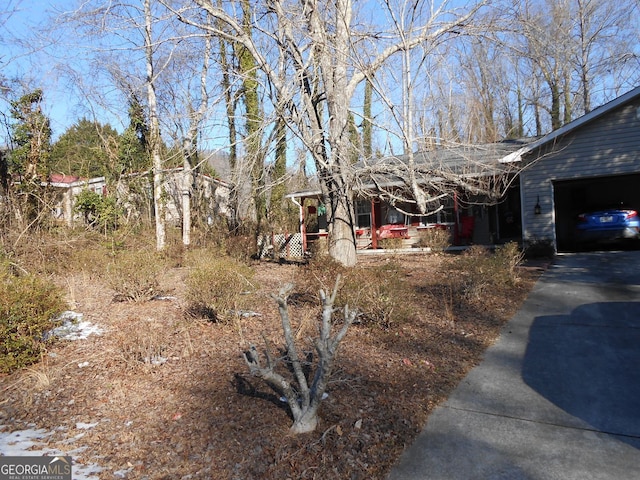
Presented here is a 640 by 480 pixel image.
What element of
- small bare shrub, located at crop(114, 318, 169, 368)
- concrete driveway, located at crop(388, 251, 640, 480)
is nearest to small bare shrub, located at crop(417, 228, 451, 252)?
concrete driveway, located at crop(388, 251, 640, 480)

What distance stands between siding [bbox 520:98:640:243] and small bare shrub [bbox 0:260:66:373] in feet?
37.0

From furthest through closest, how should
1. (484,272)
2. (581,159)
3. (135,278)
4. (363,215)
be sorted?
(363,215)
(581,159)
(484,272)
(135,278)

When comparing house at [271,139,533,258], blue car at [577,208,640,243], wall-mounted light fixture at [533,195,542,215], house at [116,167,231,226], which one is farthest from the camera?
house at [116,167,231,226]

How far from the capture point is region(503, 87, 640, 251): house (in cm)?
1207

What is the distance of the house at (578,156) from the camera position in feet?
39.6

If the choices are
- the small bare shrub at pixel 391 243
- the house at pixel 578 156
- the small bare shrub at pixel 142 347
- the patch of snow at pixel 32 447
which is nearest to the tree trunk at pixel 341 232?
the house at pixel 578 156

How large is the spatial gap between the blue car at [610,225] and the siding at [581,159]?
49.1 inches

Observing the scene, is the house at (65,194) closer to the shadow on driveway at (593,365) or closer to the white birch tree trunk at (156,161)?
the white birch tree trunk at (156,161)

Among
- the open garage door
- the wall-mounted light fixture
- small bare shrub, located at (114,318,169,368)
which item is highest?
the open garage door

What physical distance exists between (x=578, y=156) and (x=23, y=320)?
1353 cm

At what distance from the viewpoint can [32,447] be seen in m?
3.43

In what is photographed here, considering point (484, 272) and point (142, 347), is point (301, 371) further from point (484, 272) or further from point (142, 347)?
point (484, 272)

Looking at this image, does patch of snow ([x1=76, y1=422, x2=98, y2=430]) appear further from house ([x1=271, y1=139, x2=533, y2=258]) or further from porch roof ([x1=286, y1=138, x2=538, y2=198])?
house ([x1=271, y1=139, x2=533, y2=258])

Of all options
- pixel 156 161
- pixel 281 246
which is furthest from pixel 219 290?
pixel 281 246
